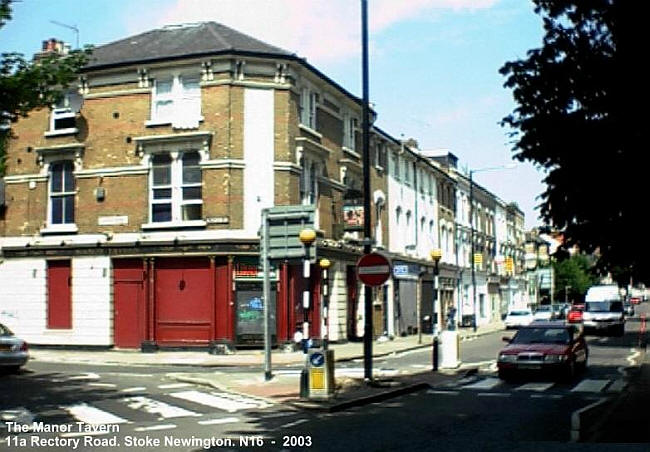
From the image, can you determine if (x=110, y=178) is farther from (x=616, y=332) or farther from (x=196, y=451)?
(x=616, y=332)

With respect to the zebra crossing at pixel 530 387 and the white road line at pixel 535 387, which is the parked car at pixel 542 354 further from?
the white road line at pixel 535 387

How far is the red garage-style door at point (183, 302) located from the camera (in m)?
31.3

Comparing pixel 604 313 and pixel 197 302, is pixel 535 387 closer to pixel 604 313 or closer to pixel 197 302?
pixel 197 302

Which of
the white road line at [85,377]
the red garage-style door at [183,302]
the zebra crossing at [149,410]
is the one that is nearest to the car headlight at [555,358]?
the zebra crossing at [149,410]

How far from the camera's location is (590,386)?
19500mm

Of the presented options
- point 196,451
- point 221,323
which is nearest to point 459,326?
point 221,323

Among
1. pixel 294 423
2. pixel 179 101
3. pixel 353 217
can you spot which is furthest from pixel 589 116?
pixel 353 217

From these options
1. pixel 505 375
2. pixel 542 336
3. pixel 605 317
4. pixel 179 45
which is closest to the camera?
pixel 505 375

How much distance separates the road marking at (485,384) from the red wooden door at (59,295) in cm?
1848

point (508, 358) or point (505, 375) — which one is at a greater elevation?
point (508, 358)

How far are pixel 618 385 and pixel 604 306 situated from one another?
2789 centimetres

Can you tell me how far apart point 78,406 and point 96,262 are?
17855mm

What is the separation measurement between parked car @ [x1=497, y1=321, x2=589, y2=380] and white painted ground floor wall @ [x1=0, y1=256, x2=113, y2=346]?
54.6 ft

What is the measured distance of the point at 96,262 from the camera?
3272cm
